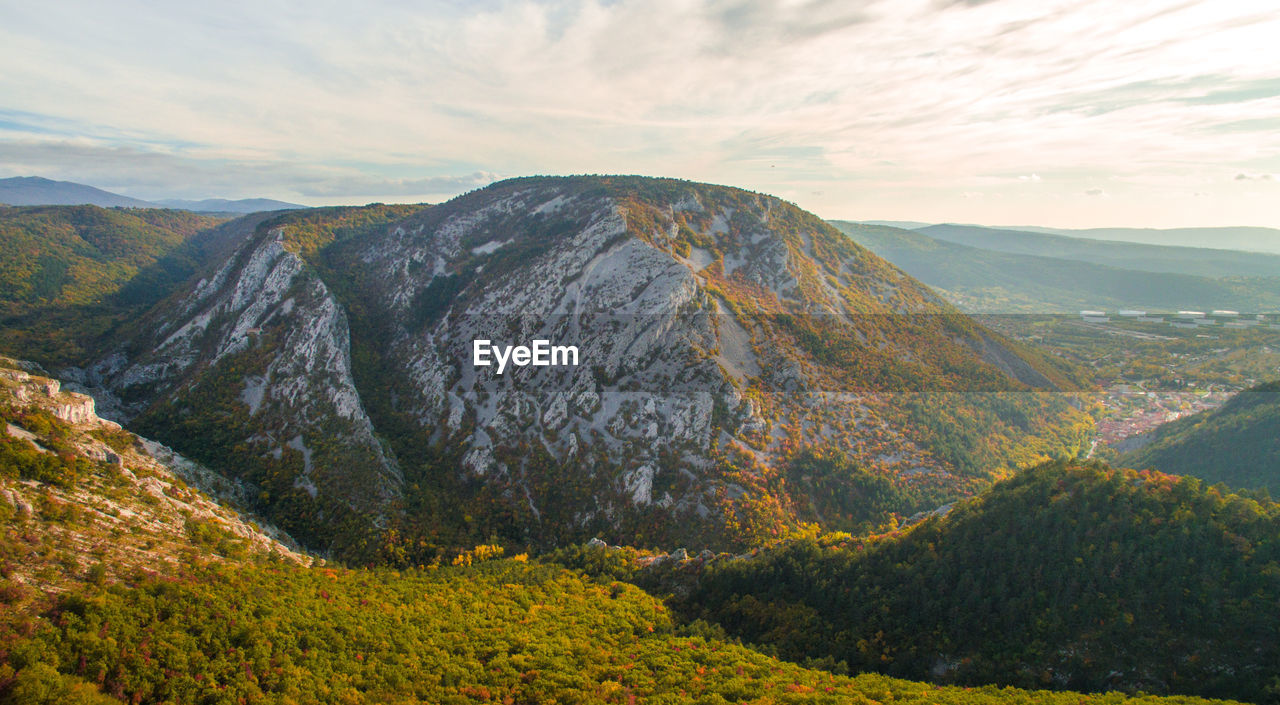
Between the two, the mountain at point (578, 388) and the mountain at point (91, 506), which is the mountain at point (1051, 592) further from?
the mountain at point (91, 506)

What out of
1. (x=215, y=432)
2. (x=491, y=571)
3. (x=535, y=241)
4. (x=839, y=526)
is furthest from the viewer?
(x=535, y=241)

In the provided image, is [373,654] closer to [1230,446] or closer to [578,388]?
[578,388]

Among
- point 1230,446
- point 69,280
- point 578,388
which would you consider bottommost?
point 1230,446

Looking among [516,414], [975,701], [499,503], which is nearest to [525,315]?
[516,414]

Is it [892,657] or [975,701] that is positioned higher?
[975,701]

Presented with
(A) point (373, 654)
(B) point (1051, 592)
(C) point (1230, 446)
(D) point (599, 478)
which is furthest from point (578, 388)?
(C) point (1230, 446)

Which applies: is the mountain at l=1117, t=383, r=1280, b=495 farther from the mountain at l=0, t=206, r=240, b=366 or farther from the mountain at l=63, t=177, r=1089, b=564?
the mountain at l=0, t=206, r=240, b=366

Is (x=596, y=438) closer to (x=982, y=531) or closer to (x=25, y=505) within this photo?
(x=982, y=531)

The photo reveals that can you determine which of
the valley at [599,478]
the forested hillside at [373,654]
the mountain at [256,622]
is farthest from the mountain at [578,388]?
the forested hillside at [373,654]
